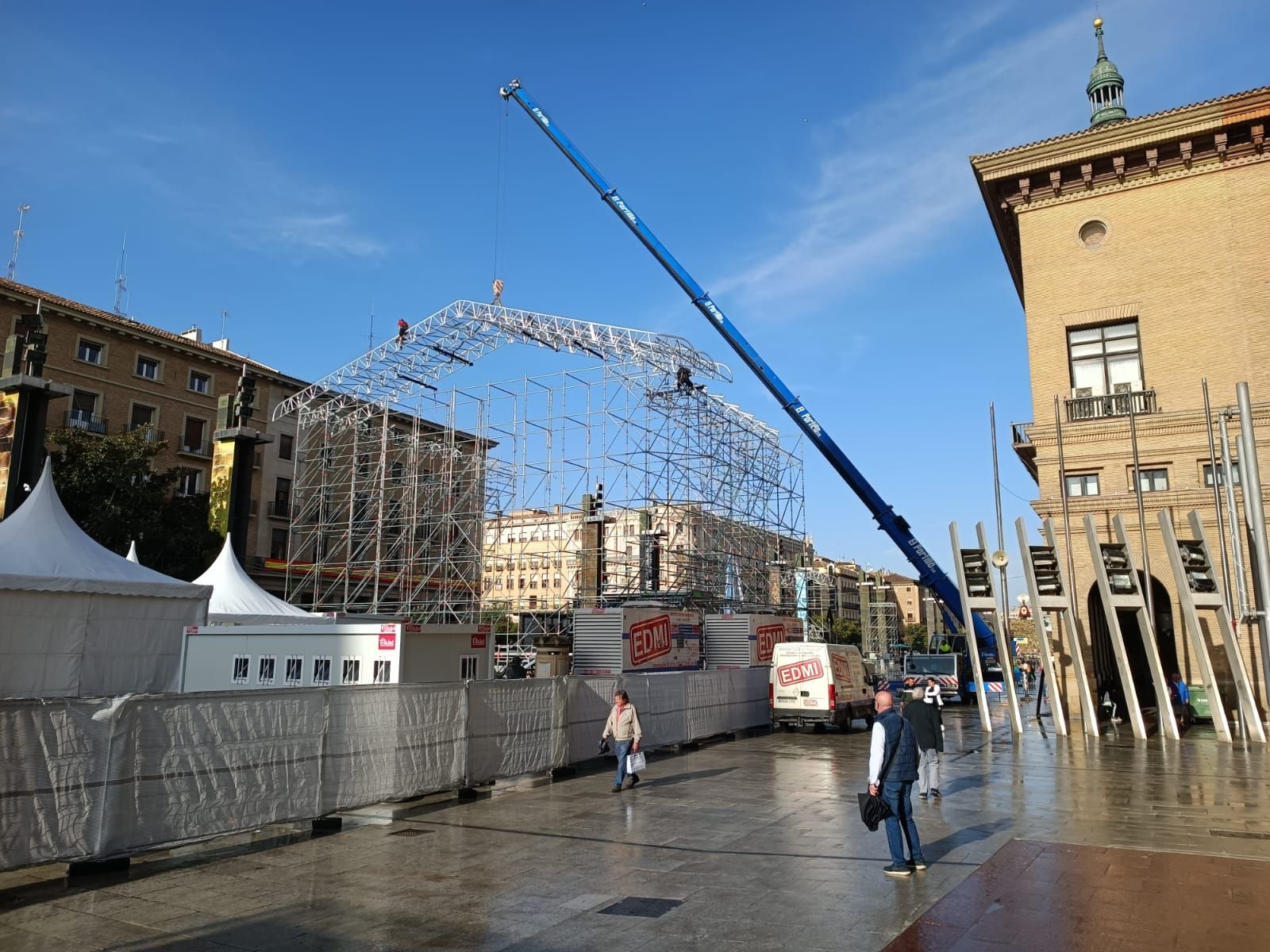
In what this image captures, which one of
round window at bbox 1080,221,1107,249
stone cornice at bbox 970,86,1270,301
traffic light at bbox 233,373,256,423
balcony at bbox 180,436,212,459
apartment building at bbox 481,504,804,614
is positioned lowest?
apartment building at bbox 481,504,804,614

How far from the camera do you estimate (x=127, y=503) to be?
1256 inches

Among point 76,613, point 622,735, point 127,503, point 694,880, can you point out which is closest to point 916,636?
→ point 127,503

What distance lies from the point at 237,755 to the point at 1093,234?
24.7 metres

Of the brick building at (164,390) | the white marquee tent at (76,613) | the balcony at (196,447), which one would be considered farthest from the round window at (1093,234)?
the balcony at (196,447)

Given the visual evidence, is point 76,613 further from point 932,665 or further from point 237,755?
point 932,665

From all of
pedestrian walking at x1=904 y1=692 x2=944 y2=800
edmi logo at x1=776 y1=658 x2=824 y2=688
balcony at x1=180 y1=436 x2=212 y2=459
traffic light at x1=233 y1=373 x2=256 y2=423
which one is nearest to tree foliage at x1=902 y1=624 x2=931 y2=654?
balcony at x1=180 y1=436 x2=212 y2=459

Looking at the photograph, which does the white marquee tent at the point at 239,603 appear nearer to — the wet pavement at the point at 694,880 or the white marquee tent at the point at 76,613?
the white marquee tent at the point at 76,613

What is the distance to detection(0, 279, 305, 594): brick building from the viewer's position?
130ft

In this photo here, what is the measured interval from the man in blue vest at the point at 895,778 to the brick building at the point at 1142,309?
16.9m

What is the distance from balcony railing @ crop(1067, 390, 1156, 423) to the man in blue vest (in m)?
18.1

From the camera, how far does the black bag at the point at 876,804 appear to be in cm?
789

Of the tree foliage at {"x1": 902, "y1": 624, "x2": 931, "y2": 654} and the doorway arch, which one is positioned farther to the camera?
the tree foliage at {"x1": 902, "y1": 624, "x2": 931, "y2": 654}

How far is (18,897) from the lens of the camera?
7410 millimetres

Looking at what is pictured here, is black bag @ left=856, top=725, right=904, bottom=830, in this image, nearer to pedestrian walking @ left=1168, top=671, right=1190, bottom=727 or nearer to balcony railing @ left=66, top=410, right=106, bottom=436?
pedestrian walking @ left=1168, top=671, right=1190, bottom=727
